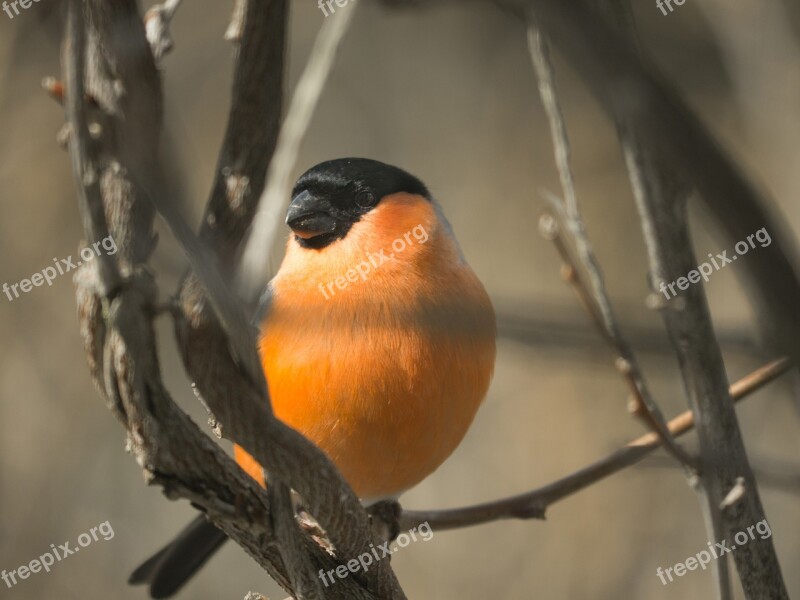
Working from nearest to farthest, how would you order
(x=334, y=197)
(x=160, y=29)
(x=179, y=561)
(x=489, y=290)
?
(x=160, y=29) < (x=334, y=197) < (x=179, y=561) < (x=489, y=290)

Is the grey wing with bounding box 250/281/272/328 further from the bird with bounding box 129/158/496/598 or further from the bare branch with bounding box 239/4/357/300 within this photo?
the bare branch with bounding box 239/4/357/300

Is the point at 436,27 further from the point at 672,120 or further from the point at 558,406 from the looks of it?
the point at 672,120

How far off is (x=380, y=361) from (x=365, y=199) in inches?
27.8

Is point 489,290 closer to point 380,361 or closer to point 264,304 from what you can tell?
point 264,304

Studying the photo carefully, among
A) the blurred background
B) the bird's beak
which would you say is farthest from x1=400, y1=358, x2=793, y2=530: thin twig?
the blurred background

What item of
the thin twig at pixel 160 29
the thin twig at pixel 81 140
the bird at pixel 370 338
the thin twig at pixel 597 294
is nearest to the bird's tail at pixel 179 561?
the bird at pixel 370 338

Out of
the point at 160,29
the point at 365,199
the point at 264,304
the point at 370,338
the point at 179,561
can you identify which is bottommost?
the point at 179,561

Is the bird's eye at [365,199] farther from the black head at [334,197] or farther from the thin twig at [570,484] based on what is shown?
the thin twig at [570,484]

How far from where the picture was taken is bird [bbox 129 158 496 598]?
239 centimetres

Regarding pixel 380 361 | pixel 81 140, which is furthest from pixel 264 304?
pixel 81 140

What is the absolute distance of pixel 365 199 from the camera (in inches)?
116

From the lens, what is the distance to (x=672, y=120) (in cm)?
66

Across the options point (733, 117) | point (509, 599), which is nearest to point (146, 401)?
point (509, 599)

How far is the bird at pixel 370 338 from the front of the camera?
7.85ft
